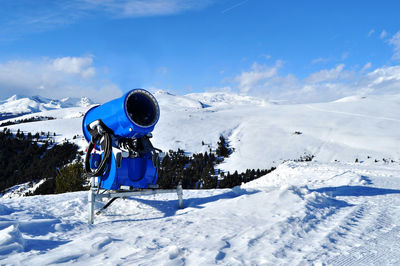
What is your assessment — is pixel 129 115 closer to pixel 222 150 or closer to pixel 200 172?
pixel 200 172

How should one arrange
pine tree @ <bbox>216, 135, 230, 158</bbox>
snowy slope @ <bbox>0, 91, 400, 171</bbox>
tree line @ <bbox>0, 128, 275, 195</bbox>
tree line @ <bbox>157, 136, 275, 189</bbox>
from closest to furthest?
tree line @ <bbox>157, 136, 275, 189</bbox> < tree line @ <bbox>0, 128, 275, 195</bbox> < snowy slope @ <bbox>0, 91, 400, 171</bbox> < pine tree @ <bbox>216, 135, 230, 158</bbox>

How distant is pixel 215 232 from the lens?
5.09m

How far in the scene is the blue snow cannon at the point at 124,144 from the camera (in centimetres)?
698

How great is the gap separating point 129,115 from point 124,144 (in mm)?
1016

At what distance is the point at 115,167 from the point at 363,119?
198ft

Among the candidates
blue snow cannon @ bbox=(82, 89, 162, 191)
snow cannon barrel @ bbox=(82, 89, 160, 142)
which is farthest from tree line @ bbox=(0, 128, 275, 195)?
snow cannon barrel @ bbox=(82, 89, 160, 142)

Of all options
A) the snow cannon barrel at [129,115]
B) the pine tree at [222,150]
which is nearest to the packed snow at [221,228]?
the snow cannon barrel at [129,115]

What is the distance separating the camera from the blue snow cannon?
698 centimetres

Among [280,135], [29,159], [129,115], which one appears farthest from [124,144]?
[29,159]

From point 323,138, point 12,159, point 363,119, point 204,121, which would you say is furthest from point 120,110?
point 363,119

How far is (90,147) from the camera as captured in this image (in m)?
7.52

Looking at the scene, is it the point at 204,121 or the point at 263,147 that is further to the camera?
the point at 204,121

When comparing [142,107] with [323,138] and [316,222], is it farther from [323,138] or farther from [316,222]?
[323,138]

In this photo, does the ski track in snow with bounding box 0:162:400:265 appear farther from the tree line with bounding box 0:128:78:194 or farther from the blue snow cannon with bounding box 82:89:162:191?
the tree line with bounding box 0:128:78:194
